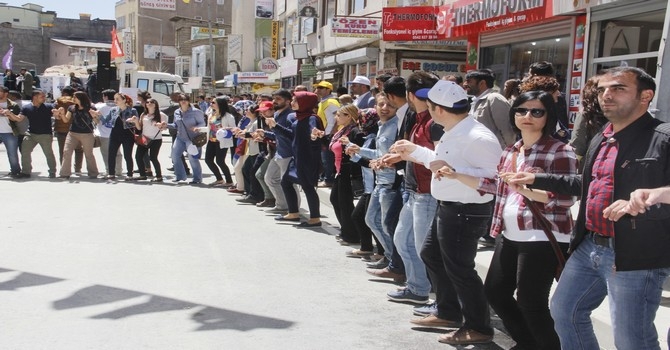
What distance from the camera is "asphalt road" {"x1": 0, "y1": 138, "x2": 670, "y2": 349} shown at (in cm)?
477

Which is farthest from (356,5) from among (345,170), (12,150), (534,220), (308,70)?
(534,220)

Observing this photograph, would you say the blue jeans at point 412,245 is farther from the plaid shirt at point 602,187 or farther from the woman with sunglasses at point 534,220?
the plaid shirt at point 602,187

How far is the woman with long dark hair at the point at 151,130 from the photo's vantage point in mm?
Result: 14133

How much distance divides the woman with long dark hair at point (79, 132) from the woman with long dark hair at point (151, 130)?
1017 millimetres

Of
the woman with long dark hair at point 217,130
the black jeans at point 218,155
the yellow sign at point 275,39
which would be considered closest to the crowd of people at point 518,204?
the woman with long dark hair at point 217,130

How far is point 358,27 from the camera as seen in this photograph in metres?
19.3

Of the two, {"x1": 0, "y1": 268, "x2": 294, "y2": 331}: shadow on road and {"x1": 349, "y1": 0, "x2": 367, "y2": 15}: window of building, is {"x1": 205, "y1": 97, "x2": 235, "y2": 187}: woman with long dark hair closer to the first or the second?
{"x1": 0, "y1": 268, "x2": 294, "y2": 331}: shadow on road

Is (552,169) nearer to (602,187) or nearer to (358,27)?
(602,187)

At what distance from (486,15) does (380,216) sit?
7369mm

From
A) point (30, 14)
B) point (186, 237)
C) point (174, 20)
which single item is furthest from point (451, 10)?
point (30, 14)

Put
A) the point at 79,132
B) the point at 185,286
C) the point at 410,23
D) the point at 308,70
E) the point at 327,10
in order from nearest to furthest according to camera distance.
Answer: the point at 185,286 → the point at 79,132 → the point at 410,23 → the point at 327,10 → the point at 308,70

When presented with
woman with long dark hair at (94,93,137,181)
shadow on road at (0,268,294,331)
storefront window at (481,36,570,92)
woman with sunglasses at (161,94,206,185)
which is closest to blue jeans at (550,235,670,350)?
shadow on road at (0,268,294,331)

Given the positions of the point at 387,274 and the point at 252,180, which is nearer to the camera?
the point at 387,274

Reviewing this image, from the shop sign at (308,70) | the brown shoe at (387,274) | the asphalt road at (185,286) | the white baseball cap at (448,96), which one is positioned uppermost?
the shop sign at (308,70)
